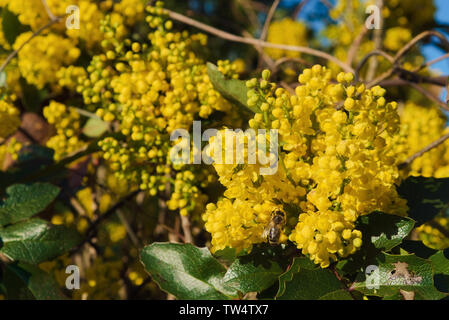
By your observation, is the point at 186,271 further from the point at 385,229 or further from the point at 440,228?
the point at 440,228

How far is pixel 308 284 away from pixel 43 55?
3.55ft

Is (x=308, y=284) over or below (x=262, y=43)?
below

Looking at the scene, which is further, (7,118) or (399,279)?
(7,118)

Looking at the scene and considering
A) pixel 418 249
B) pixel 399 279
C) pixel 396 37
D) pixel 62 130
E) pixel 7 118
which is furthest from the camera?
pixel 396 37

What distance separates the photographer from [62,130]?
4.51 feet

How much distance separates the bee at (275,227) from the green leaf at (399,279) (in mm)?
152

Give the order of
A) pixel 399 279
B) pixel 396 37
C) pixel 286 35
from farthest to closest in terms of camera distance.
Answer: pixel 286 35 → pixel 396 37 → pixel 399 279

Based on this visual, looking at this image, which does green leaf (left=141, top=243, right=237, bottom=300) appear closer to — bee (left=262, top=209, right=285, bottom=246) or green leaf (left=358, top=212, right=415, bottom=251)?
bee (left=262, top=209, right=285, bottom=246)

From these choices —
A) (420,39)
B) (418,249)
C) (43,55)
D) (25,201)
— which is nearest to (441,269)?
(418,249)

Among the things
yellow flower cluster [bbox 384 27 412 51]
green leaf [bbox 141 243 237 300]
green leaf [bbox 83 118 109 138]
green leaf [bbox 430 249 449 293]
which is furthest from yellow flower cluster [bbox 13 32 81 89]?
yellow flower cluster [bbox 384 27 412 51]

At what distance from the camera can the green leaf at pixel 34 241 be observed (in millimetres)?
1080

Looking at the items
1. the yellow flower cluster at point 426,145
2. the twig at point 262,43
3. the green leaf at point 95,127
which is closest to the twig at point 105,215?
the green leaf at point 95,127

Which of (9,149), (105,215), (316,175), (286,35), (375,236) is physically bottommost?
(105,215)

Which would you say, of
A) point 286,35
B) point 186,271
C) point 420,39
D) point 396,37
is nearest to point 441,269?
point 186,271
